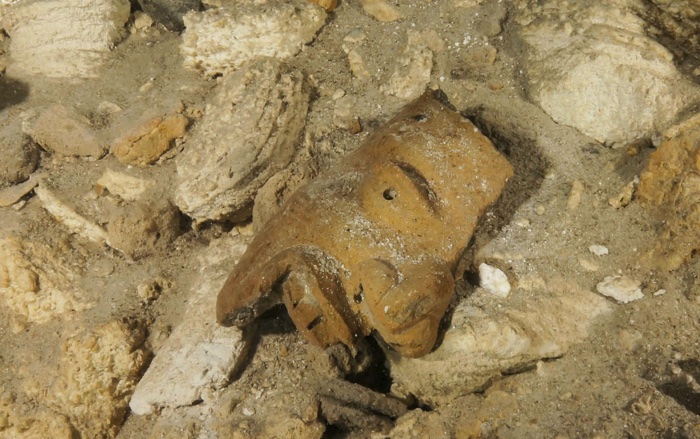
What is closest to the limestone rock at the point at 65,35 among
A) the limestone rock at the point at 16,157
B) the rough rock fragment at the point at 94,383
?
the limestone rock at the point at 16,157

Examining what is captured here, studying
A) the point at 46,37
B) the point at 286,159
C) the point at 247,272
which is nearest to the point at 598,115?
the point at 286,159

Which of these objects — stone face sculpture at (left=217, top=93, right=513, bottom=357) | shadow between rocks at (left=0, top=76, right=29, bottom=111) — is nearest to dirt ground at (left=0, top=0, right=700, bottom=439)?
shadow between rocks at (left=0, top=76, right=29, bottom=111)

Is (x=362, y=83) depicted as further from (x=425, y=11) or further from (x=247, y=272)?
(x=247, y=272)

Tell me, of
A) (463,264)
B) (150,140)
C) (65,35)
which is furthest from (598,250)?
(65,35)

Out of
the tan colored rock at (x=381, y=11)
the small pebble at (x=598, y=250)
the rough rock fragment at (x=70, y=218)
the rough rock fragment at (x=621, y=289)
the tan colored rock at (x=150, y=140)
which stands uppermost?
the tan colored rock at (x=381, y=11)

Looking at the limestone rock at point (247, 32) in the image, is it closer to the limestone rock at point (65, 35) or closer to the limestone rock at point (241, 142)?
the limestone rock at point (241, 142)
